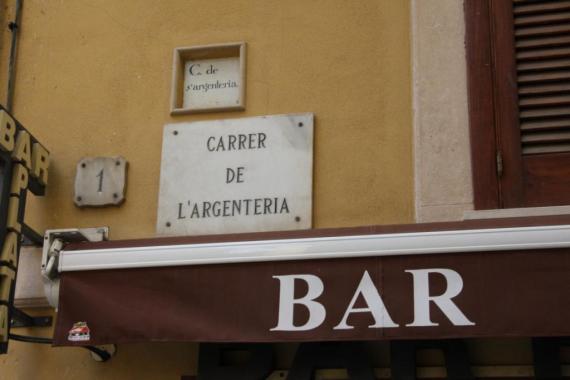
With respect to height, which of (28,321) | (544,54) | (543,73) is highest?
(544,54)

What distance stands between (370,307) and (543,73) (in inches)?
68.2

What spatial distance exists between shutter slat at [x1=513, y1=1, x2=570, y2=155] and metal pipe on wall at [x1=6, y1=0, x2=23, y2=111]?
3.13m

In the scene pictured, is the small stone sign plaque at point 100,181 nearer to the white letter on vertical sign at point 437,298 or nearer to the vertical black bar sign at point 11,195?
the vertical black bar sign at point 11,195

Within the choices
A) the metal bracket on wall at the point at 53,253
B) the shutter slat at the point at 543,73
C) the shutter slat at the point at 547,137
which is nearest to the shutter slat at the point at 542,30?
the shutter slat at the point at 543,73

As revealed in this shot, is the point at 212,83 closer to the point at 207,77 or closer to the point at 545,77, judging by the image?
the point at 207,77

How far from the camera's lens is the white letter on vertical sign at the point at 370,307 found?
4.84m

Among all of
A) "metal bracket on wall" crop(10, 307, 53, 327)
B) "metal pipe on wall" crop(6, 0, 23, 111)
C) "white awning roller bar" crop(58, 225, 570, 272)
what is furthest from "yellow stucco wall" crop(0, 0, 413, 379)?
"white awning roller bar" crop(58, 225, 570, 272)

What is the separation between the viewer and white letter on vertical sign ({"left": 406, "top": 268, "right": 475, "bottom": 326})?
4758 millimetres

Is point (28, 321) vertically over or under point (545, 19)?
under

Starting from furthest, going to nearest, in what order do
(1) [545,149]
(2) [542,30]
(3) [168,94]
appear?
(3) [168,94] < (2) [542,30] < (1) [545,149]

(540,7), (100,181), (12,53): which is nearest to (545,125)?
(540,7)

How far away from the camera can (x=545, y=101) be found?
17.9 ft

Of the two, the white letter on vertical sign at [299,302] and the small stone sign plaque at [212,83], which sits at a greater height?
the small stone sign plaque at [212,83]

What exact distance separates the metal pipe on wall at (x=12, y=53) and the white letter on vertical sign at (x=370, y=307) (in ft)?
8.92
